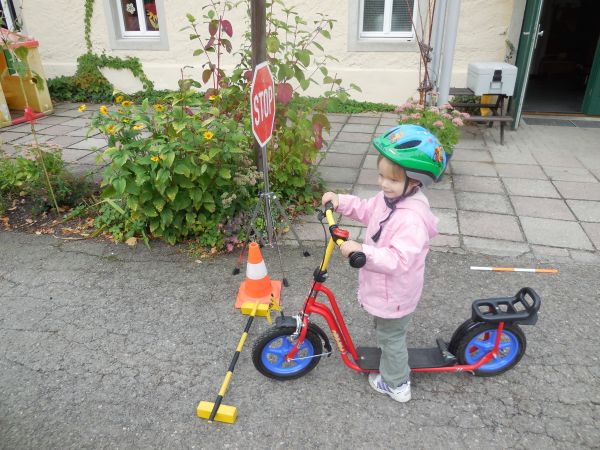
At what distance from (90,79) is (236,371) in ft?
27.5

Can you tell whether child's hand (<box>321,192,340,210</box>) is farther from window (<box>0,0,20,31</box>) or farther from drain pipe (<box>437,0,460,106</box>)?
window (<box>0,0,20,31</box>)

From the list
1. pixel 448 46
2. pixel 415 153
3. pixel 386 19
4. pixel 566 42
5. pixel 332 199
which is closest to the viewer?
pixel 415 153

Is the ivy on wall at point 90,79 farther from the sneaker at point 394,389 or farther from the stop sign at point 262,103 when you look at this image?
the sneaker at point 394,389

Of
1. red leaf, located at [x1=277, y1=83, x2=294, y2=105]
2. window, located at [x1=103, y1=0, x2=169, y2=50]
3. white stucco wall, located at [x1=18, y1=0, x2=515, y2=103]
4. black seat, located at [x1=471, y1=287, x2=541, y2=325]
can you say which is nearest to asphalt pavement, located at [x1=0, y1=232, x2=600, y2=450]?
black seat, located at [x1=471, y1=287, x2=541, y2=325]

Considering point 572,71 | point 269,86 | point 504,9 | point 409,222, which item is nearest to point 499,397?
point 409,222

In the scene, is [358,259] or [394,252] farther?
[394,252]

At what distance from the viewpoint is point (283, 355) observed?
2605mm

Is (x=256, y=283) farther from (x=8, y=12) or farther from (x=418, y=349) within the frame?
(x=8, y=12)

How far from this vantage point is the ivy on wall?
8977 millimetres

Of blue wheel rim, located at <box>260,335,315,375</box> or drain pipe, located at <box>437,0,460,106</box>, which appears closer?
blue wheel rim, located at <box>260,335,315,375</box>

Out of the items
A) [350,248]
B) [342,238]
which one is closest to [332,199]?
[342,238]

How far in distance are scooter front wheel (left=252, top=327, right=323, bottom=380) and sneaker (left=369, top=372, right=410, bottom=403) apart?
36cm

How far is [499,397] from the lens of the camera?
2520mm

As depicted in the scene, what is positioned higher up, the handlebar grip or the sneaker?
the handlebar grip
